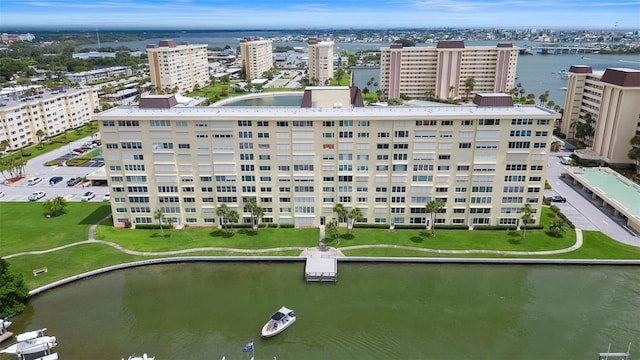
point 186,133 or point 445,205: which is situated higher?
point 186,133

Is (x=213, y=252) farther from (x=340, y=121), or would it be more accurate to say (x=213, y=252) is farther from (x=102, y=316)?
(x=340, y=121)

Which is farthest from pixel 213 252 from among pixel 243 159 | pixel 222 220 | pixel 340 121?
pixel 340 121

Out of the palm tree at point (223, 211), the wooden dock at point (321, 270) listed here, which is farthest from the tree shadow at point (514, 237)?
the palm tree at point (223, 211)

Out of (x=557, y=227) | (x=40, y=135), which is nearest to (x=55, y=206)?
(x=40, y=135)

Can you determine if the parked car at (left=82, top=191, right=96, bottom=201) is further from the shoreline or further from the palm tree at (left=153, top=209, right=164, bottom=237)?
the shoreline

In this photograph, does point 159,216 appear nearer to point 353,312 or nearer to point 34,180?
point 353,312

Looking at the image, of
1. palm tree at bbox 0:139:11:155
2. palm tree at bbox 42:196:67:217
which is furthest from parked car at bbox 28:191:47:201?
palm tree at bbox 0:139:11:155
